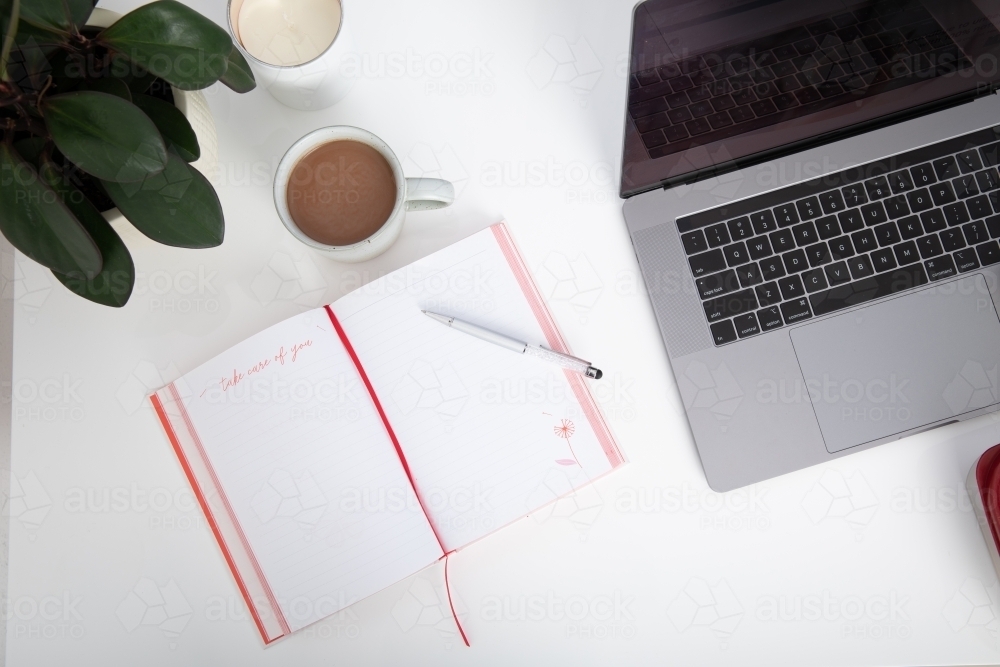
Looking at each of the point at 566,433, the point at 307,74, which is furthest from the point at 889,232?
the point at 307,74

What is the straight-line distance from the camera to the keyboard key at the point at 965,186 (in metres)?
0.63

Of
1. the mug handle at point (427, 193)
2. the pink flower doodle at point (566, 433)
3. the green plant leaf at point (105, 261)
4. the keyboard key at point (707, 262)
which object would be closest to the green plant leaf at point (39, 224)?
the green plant leaf at point (105, 261)

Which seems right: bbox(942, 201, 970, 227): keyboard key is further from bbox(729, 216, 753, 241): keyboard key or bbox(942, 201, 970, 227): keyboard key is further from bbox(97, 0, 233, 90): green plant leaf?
bbox(97, 0, 233, 90): green plant leaf

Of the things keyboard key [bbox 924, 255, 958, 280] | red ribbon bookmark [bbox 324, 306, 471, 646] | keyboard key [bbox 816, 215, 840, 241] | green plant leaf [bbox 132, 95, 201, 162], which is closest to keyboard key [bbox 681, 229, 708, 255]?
keyboard key [bbox 816, 215, 840, 241]

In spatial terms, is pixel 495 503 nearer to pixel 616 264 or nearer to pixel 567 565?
pixel 567 565

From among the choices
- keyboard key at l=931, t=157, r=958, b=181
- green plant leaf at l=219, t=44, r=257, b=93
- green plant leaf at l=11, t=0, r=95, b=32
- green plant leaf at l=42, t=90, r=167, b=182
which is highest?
green plant leaf at l=11, t=0, r=95, b=32

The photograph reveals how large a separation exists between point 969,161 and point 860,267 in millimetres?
148

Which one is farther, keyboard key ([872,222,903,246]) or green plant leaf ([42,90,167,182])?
keyboard key ([872,222,903,246])

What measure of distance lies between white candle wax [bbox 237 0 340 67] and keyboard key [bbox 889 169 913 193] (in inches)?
21.5

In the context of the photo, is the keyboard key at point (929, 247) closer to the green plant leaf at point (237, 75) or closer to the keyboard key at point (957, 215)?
the keyboard key at point (957, 215)

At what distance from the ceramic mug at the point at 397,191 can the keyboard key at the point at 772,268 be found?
30 cm

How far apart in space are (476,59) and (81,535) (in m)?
0.61

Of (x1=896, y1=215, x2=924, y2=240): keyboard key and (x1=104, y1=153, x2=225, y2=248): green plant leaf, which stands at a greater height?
(x1=104, y1=153, x2=225, y2=248): green plant leaf

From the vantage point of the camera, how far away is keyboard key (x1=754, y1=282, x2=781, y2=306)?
627 millimetres
